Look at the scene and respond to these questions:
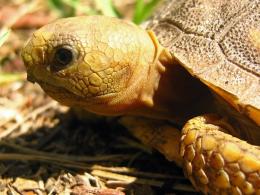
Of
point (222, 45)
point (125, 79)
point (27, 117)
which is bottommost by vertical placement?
point (27, 117)

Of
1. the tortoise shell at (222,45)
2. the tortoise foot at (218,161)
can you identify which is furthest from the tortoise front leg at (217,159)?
the tortoise shell at (222,45)

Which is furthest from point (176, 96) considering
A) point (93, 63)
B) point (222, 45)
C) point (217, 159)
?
point (217, 159)

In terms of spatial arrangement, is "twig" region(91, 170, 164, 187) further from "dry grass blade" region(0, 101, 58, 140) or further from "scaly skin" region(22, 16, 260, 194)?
"dry grass blade" region(0, 101, 58, 140)

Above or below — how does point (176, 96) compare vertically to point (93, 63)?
below

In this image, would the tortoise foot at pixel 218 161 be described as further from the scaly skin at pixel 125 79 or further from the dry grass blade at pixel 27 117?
the dry grass blade at pixel 27 117

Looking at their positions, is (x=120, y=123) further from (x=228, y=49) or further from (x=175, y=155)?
(x=228, y=49)

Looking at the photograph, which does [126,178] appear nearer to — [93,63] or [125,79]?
[125,79]

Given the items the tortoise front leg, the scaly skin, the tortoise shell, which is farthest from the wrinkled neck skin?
the tortoise front leg
